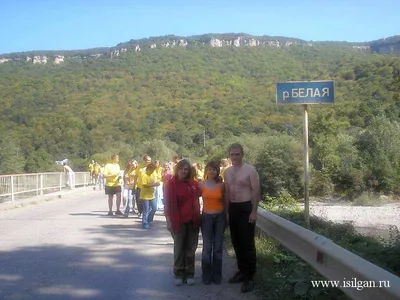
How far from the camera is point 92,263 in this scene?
7309 millimetres

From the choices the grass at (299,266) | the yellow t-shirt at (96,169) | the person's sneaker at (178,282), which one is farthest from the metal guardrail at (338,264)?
the yellow t-shirt at (96,169)

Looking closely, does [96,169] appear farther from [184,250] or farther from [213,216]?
[213,216]

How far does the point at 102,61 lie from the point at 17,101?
37.1 meters

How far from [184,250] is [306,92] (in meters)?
3.45

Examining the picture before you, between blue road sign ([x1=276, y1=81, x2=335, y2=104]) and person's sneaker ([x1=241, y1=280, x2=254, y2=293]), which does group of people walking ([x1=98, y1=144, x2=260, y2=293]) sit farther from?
blue road sign ([x1=276, y1=81, x2=335, y2=104])

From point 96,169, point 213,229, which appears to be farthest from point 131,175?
point 96,169

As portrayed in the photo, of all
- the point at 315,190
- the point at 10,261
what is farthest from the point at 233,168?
the point at 315,190

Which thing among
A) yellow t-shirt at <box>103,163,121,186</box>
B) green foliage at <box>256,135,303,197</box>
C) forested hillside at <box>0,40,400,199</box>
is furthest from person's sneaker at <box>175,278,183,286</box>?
green foliage at <box>256,135,303,197</box>

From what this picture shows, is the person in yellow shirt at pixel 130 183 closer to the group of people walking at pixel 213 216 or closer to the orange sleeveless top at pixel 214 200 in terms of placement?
the group of people walking at pixel 213 216

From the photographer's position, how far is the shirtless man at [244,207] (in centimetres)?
583

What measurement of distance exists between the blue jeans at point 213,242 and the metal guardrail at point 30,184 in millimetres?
12571

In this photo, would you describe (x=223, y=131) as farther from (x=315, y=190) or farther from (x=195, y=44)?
(x=195, y=44)

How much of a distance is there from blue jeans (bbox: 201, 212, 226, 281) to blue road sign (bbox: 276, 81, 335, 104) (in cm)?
278

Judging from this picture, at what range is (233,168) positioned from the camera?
6.01 meters
